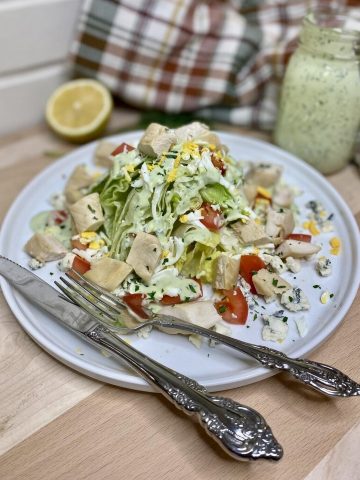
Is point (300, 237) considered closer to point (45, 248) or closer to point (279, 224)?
point (279, 224)

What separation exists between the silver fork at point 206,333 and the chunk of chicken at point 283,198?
0.53 meters

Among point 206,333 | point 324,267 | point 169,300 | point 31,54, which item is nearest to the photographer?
point 206,333

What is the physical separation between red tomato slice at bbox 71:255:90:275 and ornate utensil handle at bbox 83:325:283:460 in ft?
0.84

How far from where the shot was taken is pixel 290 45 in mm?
1755

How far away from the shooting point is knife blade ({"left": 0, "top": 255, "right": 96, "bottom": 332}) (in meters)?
1.08

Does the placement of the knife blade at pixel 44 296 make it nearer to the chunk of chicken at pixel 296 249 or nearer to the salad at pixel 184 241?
the salad at pixel 184 241

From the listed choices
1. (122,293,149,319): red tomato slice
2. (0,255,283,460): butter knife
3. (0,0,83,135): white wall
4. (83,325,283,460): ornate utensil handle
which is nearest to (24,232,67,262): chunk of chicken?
(0,255,283,460): butter knife

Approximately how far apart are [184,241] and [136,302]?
0.19 meters

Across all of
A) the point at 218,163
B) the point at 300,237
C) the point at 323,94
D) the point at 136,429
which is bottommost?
the point at 136,429

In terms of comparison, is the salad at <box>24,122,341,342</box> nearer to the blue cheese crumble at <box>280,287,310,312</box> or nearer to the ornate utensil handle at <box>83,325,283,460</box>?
the blue cheese crumble at <box>280,287,310,312</box>

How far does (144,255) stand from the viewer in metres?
1.19

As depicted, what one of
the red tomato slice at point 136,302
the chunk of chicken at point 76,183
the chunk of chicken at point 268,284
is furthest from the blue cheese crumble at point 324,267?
the chunk of chicken at point 76,183

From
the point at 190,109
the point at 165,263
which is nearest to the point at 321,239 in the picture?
the point at 165,263

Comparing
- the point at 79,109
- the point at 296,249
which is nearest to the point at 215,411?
the point at 296,249
